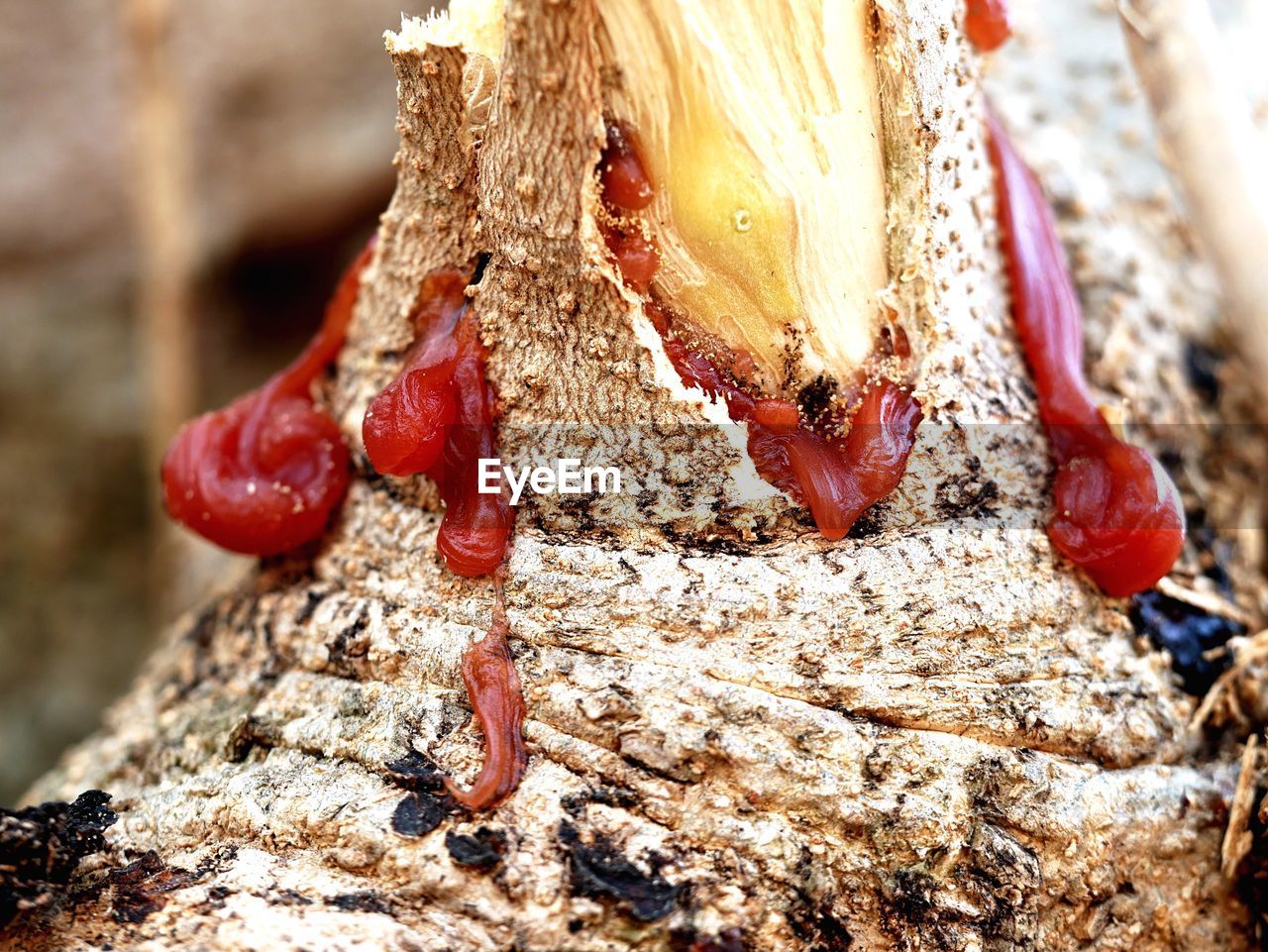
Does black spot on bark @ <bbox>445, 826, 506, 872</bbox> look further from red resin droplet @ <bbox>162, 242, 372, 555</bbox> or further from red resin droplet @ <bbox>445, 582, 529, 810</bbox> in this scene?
red resin droplet @ <bbox>162, 242, 372, 555</bbox>

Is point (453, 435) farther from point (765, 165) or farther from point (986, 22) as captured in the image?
point (986, 22)

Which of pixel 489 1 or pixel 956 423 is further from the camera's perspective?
pixel 956 423

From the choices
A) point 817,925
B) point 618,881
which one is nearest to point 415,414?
point 618,881

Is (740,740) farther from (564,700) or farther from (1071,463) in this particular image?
(1071,463)

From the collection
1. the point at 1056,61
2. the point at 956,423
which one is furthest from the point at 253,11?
the point at 956,423

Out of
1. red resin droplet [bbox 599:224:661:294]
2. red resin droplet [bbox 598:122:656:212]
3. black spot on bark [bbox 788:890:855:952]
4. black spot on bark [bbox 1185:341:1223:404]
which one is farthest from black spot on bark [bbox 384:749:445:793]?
black spot on bark [bbox 1185:341:1223:404]

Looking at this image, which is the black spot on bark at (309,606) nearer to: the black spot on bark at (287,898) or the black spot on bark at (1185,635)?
the black spot on bark at (287,898)
